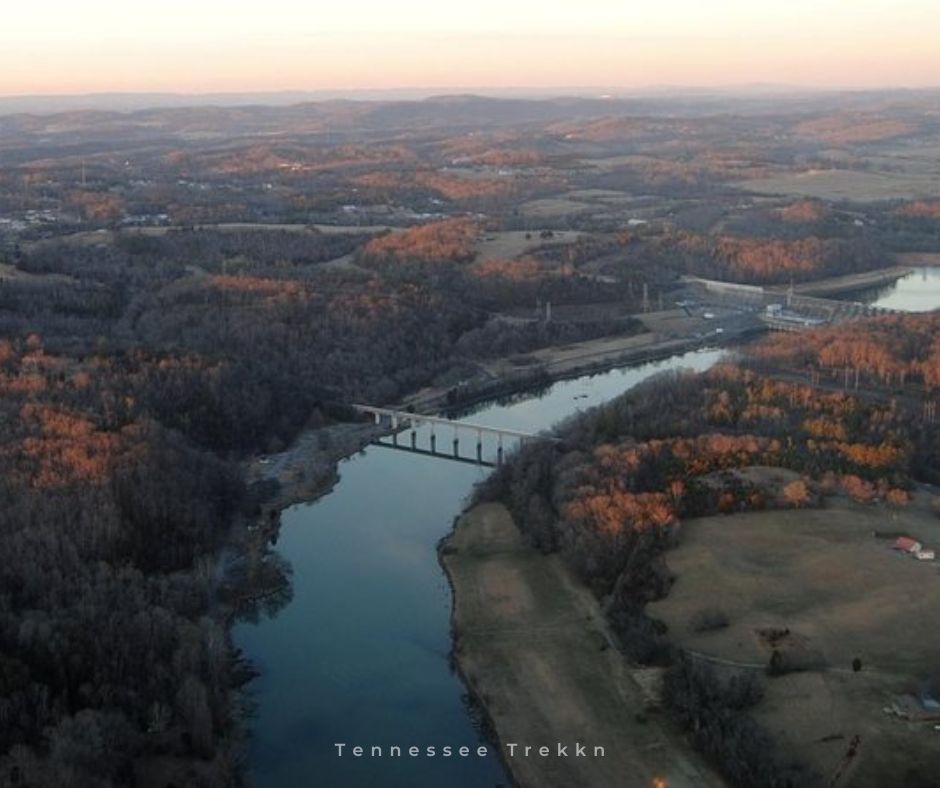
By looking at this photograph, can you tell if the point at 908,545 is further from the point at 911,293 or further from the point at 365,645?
the point at 911,293

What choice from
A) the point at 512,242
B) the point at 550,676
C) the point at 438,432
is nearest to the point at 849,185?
the point at 512,242

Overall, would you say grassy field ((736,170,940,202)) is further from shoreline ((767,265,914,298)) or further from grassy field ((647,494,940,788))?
grassy field ((647,494,940,788))

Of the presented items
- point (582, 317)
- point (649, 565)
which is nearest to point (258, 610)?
point (649, 565)

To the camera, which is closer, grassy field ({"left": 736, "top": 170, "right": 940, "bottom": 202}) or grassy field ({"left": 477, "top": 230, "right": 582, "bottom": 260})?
grassy field ({"left": 477, "top": 230, "right": 582, "bottom": 260})

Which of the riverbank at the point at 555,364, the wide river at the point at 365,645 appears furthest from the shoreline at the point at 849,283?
the wide river at the point at 365,645

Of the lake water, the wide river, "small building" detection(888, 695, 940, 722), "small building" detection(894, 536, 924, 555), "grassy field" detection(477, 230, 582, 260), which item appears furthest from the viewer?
"grassy field" detection(477, 230, 582, 260)

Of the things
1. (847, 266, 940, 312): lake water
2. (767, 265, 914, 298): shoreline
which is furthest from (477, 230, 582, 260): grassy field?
(847, 266, 940, 312): lake water

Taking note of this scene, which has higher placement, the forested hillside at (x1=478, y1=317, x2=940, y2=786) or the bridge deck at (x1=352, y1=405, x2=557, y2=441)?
the forested hillside at (x1=478, y1=317, x2=940, y2=786)

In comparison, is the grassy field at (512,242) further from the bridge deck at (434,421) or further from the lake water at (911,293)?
the bridge deck at (434,421)
